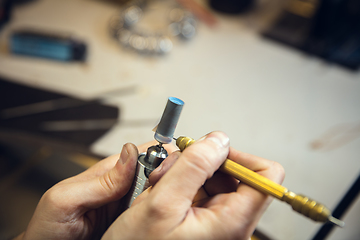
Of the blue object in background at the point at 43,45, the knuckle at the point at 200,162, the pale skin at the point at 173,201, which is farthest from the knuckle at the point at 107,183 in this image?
the blue object in background at the point at 43,45

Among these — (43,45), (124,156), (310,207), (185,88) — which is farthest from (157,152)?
(43,45)

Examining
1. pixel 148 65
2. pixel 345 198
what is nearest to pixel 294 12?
pixel 148 65

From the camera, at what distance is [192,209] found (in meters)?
0.25

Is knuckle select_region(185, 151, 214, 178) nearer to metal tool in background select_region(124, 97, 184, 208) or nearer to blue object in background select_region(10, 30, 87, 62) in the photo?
metal tool in background select_region(124, 97, 184, 208)

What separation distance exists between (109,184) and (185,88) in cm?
39

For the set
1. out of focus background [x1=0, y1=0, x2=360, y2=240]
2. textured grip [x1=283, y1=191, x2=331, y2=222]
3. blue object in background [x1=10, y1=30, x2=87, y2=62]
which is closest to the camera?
textured grip [x1=283, y1=191, x2=331, y2=222]

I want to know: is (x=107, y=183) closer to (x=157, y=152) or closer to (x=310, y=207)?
(x=157, y=152)

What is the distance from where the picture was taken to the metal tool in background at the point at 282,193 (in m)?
0.21

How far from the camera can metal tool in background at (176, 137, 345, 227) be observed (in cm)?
21

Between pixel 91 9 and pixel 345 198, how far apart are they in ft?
2.82

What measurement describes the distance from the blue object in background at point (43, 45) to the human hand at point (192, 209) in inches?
20.7

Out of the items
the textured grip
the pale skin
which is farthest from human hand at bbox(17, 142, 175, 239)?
the textured grip

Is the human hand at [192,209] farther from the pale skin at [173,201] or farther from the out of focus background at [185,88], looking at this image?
the out of focus background at [185,88]

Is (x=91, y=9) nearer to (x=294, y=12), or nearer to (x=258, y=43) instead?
(x=258, y=43)
